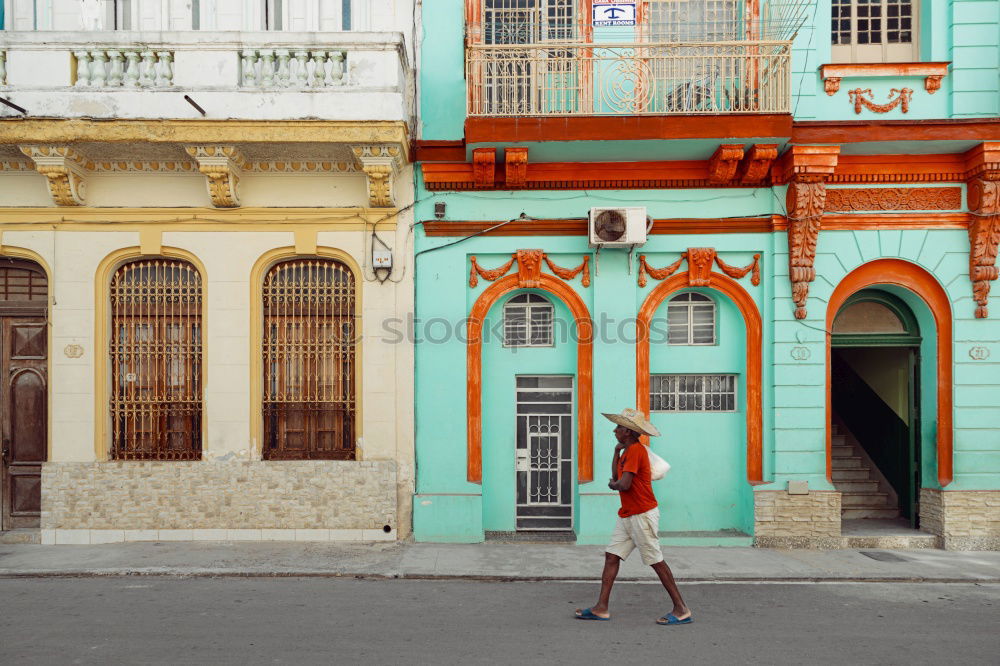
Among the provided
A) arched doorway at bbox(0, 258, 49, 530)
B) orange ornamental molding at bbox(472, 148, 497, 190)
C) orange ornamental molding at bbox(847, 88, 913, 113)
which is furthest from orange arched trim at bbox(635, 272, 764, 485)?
arched doorway at bbox(0, 258, 49, 530)

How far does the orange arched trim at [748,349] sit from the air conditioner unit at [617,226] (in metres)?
0.84

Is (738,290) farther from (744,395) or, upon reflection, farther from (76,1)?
(76,1)

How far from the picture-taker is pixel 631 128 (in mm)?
8227

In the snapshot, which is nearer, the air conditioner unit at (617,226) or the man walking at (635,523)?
the man walking at (635,523)

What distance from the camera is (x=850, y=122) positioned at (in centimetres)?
837

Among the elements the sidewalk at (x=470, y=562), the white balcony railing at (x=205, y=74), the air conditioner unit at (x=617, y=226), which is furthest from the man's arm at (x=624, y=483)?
the white balcony railing at (x=205, y=74)

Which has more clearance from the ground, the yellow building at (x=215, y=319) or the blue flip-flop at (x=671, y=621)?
the yellow building at (x=215, y=319)

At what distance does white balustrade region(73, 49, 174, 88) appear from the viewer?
8156 mm

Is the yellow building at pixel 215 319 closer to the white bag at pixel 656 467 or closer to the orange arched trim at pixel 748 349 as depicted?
the orange arched trim at pixel 748 349

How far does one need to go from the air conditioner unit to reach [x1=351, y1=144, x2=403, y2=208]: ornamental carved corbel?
8.17 ft

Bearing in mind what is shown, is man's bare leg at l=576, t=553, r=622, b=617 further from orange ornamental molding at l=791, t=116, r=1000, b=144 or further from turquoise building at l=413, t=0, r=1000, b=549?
orange ornamental molding at l=791, t=116, r=1000, b=144

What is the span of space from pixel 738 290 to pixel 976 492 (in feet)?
12.4

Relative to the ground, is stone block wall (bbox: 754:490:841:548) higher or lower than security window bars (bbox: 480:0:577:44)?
lower

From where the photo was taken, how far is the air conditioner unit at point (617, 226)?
857cm
